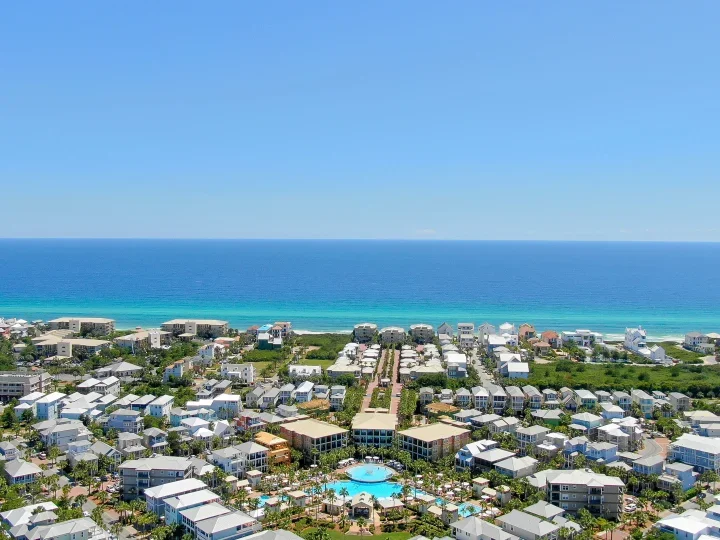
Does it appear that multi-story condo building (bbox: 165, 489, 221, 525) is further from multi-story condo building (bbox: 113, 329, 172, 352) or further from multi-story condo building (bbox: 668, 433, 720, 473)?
multi-story condo building (bbox: 113, 329, 172, 352)

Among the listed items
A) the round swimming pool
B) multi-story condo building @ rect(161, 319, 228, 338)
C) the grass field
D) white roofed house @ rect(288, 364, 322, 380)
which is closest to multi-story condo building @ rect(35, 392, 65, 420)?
white roofed house @ rect(288, 364, 322, 380)

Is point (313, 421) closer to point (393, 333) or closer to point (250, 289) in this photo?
point (393, 333)

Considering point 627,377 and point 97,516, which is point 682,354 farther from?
point 97,516

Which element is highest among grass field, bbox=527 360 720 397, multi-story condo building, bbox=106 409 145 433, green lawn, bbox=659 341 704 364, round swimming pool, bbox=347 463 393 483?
green lawn, bbox=659 341 704 364

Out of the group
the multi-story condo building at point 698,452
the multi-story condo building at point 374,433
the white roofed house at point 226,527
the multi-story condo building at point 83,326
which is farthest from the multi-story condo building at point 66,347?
the multi-story condo building at point 698,452

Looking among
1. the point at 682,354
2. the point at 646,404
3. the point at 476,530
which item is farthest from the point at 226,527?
the point at 682,354

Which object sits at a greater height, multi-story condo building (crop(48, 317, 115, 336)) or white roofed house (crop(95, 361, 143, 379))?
multi-story condo building (crop(48, 317, 115, 336))

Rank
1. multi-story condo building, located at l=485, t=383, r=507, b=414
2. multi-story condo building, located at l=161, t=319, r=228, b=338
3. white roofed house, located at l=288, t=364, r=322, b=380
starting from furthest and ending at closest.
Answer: multi-story condo building, located at l=161, t=319, r=228, b=338 < white roofed house, located at l=288, t=364, r=322, b=380 < multi-story condo building, located at l=485, t=383, r=507, b=414
